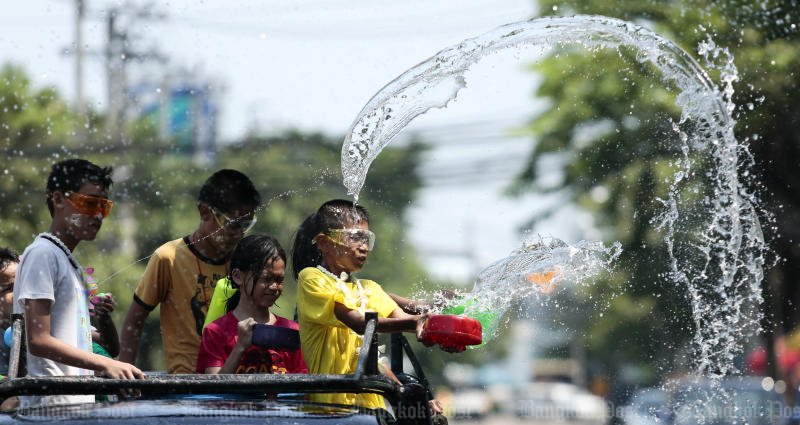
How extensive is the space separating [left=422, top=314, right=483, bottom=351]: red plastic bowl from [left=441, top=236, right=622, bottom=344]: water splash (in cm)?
68

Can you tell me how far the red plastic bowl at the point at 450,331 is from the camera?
156 inches

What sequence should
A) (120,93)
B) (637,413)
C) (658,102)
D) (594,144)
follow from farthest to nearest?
(120,93), (637,413), (594,144), (658,102)

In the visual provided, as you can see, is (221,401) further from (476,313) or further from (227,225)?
(227,225)

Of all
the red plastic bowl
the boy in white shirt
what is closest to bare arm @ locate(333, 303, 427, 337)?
the red plastic bowl

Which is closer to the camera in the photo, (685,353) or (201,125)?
(685,353)

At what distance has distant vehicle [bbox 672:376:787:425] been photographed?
14.0 metres

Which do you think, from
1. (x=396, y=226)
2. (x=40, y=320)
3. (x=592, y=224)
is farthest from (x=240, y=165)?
(x=40, y=320)

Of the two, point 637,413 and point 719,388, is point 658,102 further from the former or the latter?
point 637,413

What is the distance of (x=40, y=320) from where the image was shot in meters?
4.20

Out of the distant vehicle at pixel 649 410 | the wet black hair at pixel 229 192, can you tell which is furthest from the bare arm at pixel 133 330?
the distant vehicle at pixel 649 410

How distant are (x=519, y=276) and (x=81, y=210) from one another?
6.38 feet

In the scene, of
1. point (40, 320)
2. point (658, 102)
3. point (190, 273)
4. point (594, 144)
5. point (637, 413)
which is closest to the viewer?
point (40, 320)

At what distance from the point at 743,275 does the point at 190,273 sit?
31.2 feet

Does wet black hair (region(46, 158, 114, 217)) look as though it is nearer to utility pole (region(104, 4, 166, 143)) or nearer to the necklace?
the necklace
